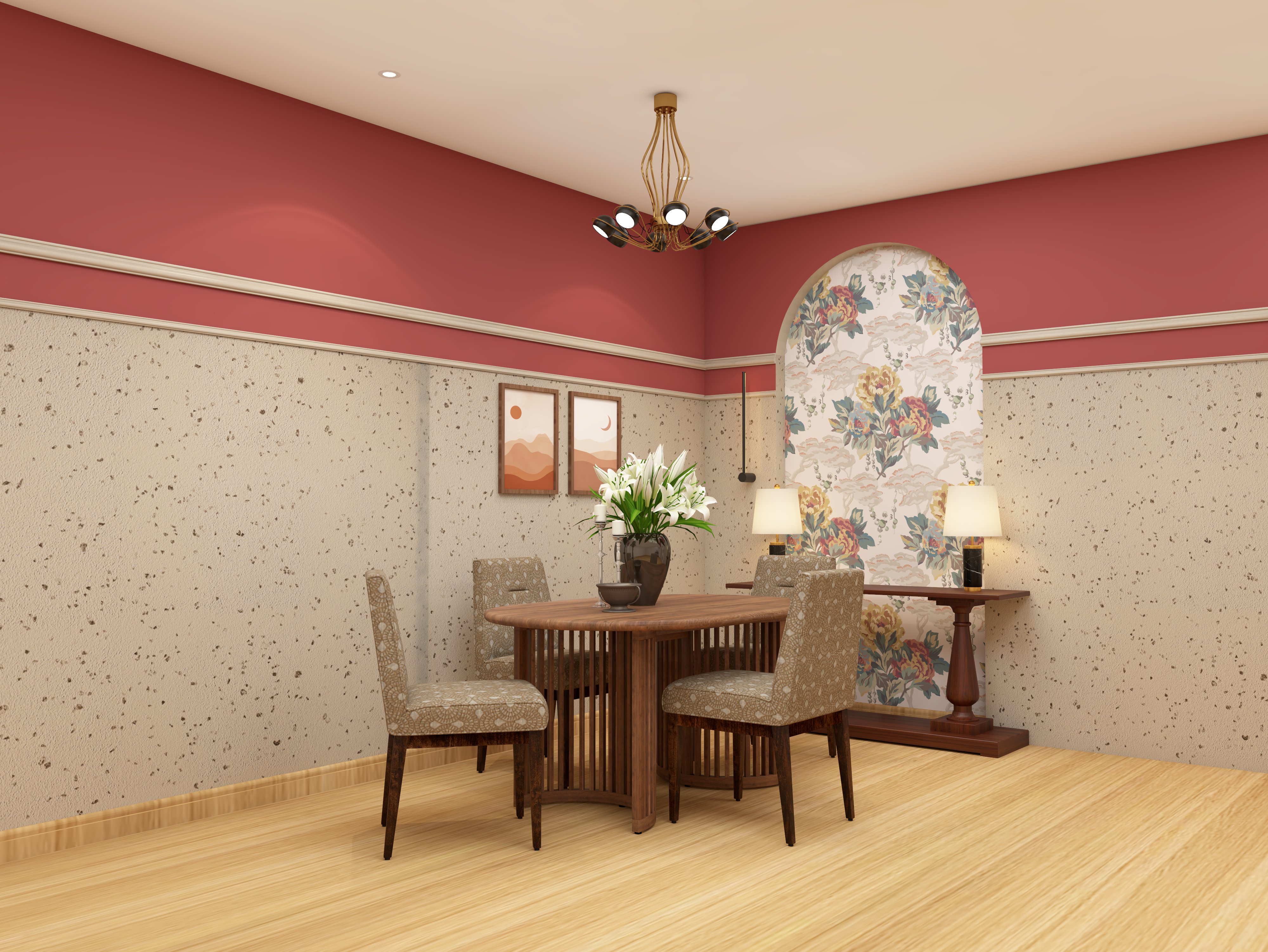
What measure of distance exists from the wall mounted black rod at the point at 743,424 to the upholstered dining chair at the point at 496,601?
190 centimetres

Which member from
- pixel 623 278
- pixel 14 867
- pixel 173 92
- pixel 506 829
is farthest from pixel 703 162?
pixel 14 867

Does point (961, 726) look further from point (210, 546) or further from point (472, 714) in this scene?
point (210, 546)

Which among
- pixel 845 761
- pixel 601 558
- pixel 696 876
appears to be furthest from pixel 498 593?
pixel 696 876

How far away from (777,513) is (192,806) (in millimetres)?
3362

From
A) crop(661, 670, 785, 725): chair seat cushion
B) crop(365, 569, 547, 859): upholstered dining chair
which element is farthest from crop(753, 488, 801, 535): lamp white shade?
crop(365, 569, 547, 859): upholstered dining chair

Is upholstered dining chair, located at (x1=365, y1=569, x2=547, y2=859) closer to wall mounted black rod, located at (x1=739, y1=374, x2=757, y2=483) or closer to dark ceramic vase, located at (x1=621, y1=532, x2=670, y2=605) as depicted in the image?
dark ceramic vase, located at (x1=621, y1=532, x2=670, y2=605)

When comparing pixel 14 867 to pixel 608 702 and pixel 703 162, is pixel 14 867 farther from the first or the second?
pixel 703 162

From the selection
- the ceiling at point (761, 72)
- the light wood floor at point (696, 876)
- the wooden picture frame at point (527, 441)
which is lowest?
the light wood floor at point (696, 876)

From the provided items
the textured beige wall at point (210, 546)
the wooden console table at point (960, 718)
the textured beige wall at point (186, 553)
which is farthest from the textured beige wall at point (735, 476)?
the textured beige wall at point (186, 553)

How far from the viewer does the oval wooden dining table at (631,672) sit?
366 centimetres

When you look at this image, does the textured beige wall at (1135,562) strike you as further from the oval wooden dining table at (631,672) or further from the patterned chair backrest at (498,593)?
the patterned chair backrest at (498,593)

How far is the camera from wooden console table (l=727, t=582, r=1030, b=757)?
16.5ft

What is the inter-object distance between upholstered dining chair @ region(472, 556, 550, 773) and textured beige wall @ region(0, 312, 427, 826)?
0.97ft

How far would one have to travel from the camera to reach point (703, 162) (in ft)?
17.2
